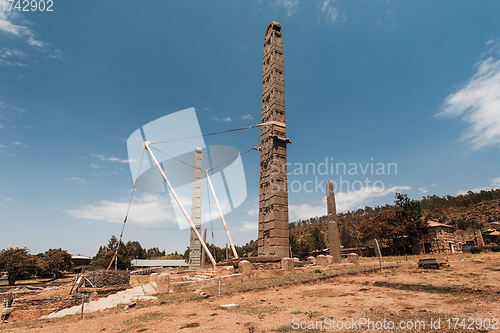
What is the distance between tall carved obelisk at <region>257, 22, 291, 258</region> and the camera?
17878 mm

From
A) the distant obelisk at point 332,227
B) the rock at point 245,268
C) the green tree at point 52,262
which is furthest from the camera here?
the green tree at point 52,262

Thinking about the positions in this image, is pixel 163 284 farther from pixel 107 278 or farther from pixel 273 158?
pixel 107 278

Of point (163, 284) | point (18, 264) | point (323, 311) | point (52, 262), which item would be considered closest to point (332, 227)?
point (163, 284)

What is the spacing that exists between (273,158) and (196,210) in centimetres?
1972

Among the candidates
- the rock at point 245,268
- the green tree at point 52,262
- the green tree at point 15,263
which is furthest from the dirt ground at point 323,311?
the green tree at point 52,262

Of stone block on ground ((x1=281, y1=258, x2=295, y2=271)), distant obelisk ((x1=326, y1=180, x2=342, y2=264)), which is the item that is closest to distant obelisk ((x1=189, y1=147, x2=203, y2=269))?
distant obelisk ((x1=326, y1=180, x2=342, y2=264))

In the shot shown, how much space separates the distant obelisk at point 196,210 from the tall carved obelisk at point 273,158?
16.7 m

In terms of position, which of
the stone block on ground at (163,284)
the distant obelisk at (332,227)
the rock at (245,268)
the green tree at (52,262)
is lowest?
the green tree at (52,262)

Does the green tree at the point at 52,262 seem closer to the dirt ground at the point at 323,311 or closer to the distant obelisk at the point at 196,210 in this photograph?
the distant obelisk at the point at 196,210

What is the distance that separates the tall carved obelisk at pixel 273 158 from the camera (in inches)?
704

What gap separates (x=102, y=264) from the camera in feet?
191

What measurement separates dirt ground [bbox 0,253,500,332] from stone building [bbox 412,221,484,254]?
117 ft

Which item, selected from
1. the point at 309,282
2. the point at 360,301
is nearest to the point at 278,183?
the point at 309,282

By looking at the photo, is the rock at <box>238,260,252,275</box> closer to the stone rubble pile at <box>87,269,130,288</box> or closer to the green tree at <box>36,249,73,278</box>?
the stone rubble pile at <box>87,269,130,288</box>
